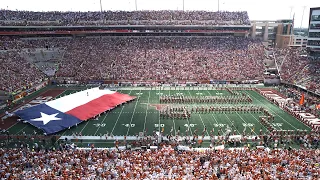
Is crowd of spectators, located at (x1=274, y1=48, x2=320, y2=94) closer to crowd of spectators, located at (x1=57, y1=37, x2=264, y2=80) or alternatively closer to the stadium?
the stadium

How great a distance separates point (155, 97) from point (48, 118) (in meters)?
11.4

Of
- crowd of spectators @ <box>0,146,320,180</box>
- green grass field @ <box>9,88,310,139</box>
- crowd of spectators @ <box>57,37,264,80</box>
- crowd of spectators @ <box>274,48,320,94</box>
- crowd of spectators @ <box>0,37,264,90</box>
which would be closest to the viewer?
crowd of spectators @ <box>0,146,320,180</box>

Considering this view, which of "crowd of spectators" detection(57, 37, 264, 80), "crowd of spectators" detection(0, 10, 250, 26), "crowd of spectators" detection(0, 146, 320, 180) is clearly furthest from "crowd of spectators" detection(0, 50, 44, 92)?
"crowd of spectators" detection(0, 146, 320, 180)

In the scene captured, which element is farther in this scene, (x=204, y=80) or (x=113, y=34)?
(x=113, y=34)

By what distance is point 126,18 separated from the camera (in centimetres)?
4872

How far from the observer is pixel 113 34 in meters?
47.8

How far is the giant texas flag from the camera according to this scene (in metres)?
19.9

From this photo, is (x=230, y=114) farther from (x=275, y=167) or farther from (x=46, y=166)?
(x=46, y=166)

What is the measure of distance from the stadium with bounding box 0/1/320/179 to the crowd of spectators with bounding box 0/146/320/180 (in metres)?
0.07

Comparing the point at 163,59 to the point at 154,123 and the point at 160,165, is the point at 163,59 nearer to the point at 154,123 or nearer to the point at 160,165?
the point at 154,123

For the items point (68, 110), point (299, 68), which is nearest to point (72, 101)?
point (68, 110)

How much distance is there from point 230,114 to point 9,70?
2751cm

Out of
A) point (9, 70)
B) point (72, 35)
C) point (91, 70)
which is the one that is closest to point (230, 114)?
point (91, 70)

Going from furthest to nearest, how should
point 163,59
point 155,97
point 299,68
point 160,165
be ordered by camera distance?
point 163,59 → point 299,68 → point 155,97 → point 160,165
